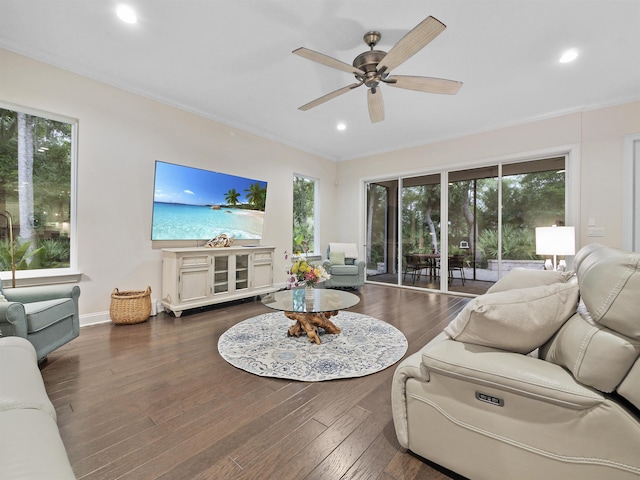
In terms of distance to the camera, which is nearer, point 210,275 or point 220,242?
point 210,275

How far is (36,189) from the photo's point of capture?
10.1 feet

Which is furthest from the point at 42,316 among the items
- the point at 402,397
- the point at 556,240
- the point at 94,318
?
the point at 556,240

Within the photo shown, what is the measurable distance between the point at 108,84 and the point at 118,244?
1.91 metres

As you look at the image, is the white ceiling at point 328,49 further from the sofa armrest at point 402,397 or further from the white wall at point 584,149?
the sofa armrest at point 402,397

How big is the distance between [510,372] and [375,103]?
2765 mm

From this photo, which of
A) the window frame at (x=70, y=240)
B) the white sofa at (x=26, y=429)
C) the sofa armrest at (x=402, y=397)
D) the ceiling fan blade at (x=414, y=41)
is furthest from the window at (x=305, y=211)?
the white sofa at (x=26, y=429)

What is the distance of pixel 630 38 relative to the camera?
2.59 m

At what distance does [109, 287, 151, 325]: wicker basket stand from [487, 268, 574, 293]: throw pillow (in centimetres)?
362

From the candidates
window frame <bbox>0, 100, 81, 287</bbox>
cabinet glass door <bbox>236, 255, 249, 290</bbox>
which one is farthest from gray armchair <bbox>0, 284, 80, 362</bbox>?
cabinet glass door <bbox>236, 255, 249, 290</bbox>

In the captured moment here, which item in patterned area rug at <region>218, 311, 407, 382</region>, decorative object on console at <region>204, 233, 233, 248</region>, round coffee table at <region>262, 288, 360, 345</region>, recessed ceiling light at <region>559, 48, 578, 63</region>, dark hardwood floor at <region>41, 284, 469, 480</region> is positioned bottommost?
dark hardwood floor at <region>41, 284, 469, 480</region>

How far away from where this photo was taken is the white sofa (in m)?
0.73

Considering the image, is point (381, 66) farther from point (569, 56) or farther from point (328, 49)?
point (569, 56)

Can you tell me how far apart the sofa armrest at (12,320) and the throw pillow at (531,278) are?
332 cm

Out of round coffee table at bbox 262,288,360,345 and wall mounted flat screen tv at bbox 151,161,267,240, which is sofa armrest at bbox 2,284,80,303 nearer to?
wall mounted flat screen tv at bbox 151,161,267,240
